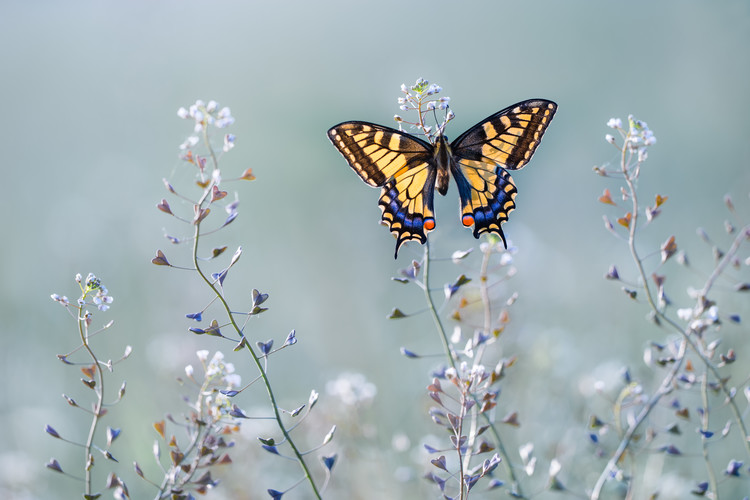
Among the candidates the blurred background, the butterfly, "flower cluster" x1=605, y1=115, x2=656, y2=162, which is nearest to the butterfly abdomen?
the butterfly

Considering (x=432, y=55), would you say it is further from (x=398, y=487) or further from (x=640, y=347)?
(x=398, y=487)

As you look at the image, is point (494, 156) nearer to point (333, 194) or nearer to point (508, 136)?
point (508, 136)

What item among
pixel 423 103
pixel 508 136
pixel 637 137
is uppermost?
pixel 508 136

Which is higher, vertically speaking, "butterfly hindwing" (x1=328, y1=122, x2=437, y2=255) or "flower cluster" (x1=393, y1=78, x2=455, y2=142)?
"butterfly hindwing" (x1=328, y1=122, x2=437, y2=255)

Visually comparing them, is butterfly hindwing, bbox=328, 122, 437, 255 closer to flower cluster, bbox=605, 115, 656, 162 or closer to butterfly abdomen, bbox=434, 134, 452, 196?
butterfly abdomen, bbox=434, 134, 452, 196

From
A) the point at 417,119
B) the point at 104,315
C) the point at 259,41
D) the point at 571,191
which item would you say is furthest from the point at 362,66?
the point at 417,119

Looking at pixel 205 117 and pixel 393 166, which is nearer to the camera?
pixel 205 117

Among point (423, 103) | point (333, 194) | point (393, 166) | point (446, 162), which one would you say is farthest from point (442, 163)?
point (333, 194)

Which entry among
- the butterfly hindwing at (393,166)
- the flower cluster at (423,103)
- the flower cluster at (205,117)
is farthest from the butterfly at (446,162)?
the flower cluster at (205,117)
